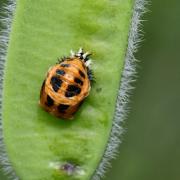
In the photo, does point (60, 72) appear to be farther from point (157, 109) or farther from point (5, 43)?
point (157, 109)

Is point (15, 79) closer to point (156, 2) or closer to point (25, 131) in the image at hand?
point (25, 131)

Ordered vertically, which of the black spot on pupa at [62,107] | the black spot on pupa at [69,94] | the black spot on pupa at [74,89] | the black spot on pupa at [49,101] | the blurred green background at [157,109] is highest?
the black spot on pupa at [74,89]

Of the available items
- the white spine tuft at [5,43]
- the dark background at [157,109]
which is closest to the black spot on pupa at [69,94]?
the white spine tuft at [5,43]

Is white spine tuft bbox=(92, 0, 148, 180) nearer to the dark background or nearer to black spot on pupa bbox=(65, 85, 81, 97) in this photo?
black spot on pupa bbox=(65, 85, 81, 97)

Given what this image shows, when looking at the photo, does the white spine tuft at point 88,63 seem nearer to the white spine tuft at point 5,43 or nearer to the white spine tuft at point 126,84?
the white spine tuft at point 126,84

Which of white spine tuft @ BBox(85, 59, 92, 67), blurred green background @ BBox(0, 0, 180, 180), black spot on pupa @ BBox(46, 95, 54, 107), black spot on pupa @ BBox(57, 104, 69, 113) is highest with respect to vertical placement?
white spine tuft @ BBox(85, 59, 92, 67)

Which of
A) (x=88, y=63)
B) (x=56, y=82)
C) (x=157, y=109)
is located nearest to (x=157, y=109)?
(x=157, y=109)

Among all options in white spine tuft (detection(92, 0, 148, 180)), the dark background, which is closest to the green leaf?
white spine tuft (detection(92, 0, 148, 180))

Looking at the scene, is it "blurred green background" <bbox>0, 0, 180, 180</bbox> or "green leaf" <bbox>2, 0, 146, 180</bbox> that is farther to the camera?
"blurred green background" <bbox>0, 0, 180, 180</bbox>
